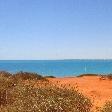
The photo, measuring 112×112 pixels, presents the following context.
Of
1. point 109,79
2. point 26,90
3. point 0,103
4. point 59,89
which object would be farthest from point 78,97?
point 109,79

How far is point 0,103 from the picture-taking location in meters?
16.4

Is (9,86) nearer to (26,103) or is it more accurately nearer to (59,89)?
(59,89)

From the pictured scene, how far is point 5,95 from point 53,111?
382cm

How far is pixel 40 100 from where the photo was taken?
46.8 ft

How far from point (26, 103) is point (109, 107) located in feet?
9.23

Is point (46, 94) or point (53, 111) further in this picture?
point (46, 94)

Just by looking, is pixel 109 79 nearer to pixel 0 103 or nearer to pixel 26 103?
pixel 0 103

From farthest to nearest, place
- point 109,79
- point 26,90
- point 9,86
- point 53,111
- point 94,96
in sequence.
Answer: point 109,79 < point 94,96 < point 9,86 < point 26,90 < point 53,111

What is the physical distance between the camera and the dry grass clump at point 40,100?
1348cm

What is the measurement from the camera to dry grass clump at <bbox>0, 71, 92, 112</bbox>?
44.2 ft

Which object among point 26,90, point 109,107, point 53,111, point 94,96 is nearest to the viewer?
point 53,111

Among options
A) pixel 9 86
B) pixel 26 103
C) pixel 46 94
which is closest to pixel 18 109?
pixel 26 103

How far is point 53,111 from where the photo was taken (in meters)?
13.4

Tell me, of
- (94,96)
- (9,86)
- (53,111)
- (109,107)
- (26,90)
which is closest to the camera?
(53,111)
